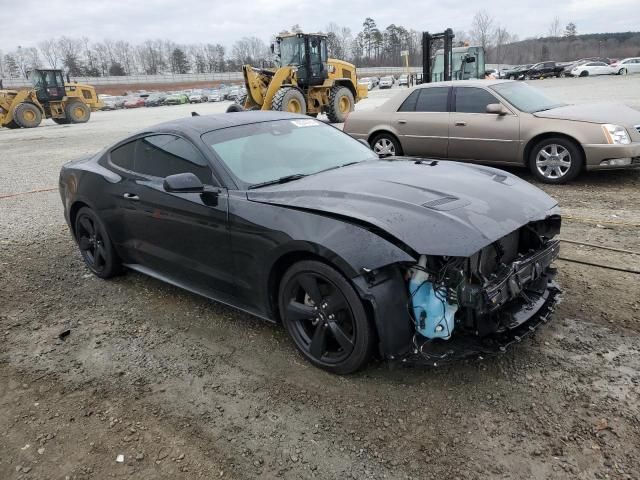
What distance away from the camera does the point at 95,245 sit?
15.9 ft

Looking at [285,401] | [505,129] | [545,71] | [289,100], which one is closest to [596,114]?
[505,129]

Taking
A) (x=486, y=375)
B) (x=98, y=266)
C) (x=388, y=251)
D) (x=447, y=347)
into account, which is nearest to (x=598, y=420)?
(x=486, y=375)

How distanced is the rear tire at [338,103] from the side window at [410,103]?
29.9 ft

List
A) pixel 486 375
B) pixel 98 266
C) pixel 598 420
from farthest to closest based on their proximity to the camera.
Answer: pixel 98 266, pixel 486 375, pixel 598 420

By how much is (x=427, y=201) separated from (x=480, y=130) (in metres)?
5.24

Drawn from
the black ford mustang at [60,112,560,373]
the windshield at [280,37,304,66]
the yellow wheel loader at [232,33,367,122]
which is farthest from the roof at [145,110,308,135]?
the windshield at [280,37,304,66]

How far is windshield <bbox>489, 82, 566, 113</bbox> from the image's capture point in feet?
24.5

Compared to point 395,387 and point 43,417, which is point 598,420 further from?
point 43,417

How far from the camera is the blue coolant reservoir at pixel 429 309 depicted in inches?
107

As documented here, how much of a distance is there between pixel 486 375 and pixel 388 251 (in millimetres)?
992

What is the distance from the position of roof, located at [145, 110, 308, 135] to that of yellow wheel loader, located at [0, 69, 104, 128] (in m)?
25.3

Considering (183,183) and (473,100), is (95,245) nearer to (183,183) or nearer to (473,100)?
(183,183)

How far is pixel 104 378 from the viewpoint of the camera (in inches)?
128

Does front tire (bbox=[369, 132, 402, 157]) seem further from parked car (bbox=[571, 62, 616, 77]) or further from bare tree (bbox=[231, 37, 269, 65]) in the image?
bare tree (bbox=[231, 37, 269, 65])
